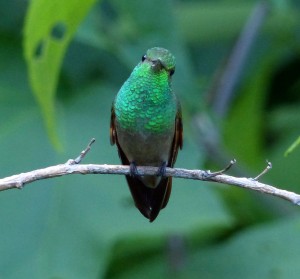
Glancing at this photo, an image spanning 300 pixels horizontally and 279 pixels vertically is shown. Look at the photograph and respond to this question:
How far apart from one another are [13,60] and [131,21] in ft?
2.36

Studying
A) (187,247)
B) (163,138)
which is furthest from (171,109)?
(187,247)

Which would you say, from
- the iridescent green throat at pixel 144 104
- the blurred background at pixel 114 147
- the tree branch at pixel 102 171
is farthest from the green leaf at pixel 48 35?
the tree branch at pixel 102 171

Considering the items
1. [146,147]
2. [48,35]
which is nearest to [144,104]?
[146,147]

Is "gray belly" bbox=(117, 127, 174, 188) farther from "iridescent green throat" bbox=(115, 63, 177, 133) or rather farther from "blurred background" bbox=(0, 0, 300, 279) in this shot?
"blurred background" bbox=(0, 0, 300, 279)

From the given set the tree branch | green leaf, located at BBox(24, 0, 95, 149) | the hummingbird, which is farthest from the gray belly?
the tree branch

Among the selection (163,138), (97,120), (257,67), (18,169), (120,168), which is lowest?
(120,168)

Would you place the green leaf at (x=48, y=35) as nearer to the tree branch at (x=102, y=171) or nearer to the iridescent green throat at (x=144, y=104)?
the iridescent green throat at (x=144, y=104)

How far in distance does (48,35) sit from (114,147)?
115 cm

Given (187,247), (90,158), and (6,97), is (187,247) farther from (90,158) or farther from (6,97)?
(6,97)

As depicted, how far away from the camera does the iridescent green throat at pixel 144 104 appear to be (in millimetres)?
4039

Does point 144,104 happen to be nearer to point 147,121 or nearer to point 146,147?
point 147,121

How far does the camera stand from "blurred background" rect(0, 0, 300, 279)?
4648 mm

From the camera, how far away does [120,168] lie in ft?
11.3

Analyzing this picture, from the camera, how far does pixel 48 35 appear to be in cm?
400
